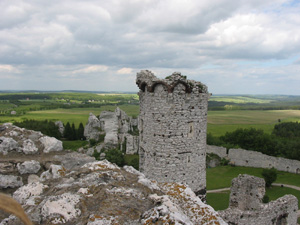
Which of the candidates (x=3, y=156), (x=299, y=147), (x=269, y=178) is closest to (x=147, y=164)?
(x=3, y=156)

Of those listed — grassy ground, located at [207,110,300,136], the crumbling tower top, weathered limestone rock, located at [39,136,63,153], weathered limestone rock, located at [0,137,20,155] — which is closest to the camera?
weathered limestone rock, located at [0,137,20,155]

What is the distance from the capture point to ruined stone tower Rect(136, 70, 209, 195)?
9.38 m

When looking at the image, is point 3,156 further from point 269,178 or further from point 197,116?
point 269,178

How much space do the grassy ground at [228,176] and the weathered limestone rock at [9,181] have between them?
25471 millimetres

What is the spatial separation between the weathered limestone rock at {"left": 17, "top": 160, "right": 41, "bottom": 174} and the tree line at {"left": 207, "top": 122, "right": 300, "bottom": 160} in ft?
148

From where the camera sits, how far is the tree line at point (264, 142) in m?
43.8

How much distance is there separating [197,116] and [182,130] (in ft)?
2.90

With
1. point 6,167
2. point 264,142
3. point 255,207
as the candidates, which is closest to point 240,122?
point 264,142

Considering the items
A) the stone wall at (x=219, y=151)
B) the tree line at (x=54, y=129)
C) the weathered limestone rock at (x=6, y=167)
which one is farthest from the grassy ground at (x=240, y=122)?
the weathered limestone rock at (x=6, y=167)

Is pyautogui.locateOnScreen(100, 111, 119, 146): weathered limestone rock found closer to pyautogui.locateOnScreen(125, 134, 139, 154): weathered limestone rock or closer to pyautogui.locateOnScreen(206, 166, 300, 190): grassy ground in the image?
pyautogui.locateOnScreen(125, 134, 139, 154): weathered limestone rock

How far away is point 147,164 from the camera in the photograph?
33.2ft

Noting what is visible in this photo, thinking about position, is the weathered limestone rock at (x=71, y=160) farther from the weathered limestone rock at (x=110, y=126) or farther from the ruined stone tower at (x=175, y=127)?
the weathered limestone rock at (x=110, y=126)

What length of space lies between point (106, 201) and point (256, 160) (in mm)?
42491

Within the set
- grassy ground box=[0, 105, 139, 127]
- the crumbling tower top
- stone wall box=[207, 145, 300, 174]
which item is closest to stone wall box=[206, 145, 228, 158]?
stone wall box=[207, 145, 300, 174]
